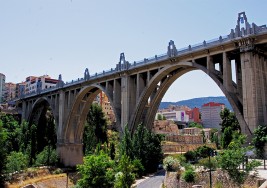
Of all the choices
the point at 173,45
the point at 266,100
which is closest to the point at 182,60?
the point at 173,45

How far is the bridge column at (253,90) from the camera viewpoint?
2823 centimetres

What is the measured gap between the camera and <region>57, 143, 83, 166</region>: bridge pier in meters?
59.7

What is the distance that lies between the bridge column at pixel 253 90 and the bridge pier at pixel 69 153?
132 ft

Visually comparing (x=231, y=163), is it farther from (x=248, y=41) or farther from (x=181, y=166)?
(x=248, y=41)

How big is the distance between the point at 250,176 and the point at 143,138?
20.0 metres

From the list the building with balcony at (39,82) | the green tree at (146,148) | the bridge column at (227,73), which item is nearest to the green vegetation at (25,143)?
the green tree at (146,148)

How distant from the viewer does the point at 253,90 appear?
28594mm

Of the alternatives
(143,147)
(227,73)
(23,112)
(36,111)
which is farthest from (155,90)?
(23,112)

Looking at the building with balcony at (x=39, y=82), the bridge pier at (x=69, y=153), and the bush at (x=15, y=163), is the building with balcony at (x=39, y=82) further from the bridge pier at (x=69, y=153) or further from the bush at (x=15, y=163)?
the bush at (x=15, y=163)

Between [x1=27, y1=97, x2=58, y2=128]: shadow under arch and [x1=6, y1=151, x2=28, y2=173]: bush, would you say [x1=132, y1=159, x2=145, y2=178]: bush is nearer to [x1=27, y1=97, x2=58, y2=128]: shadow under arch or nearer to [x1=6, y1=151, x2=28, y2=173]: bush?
[x1=6, y1=151, x2=28, y2=173]: bush

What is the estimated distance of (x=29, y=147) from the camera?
63969 millimetres

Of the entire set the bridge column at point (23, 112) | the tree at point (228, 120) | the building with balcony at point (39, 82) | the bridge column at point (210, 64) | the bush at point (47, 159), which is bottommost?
the bush at point (47, 159)

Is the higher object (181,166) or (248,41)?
(248,41)

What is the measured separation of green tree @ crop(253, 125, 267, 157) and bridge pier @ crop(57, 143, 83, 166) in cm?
4117
